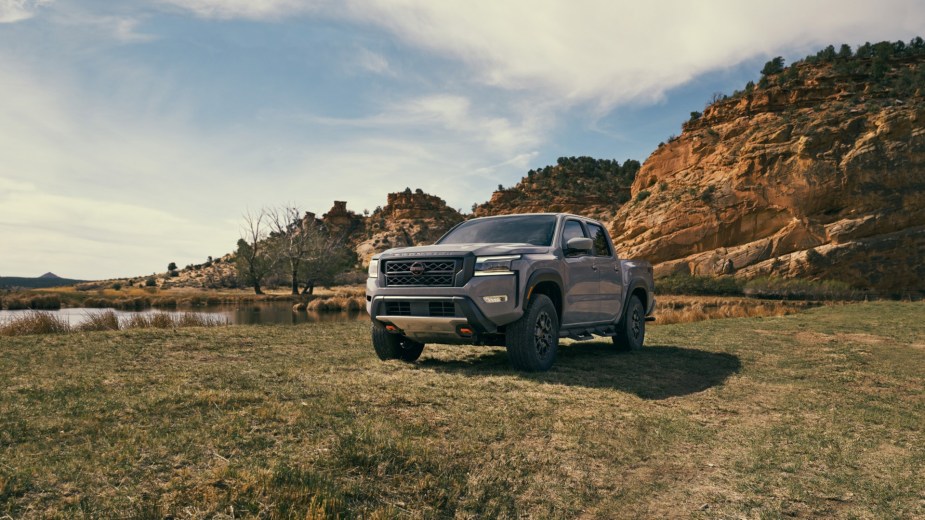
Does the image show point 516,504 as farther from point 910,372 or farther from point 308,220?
point 308,220

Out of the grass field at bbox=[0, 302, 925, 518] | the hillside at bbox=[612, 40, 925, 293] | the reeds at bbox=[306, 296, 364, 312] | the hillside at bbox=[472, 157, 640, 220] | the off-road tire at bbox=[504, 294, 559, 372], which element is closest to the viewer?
the grass field at bbox=[0, 302, 925, 518]

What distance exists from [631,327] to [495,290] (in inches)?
165

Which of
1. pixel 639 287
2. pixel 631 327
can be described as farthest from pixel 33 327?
pixel 639 287

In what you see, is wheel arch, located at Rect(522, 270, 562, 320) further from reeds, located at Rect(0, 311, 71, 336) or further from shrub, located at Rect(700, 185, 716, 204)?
shrub, located at Rect(700, 185, 716, 204)

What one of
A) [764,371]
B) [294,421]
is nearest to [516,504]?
[294,421]

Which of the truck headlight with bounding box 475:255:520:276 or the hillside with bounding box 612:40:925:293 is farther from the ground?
the hillside with bounding box 612:40:925:293

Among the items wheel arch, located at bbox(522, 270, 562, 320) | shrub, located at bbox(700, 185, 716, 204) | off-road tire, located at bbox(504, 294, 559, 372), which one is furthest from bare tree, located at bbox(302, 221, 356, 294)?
off-road tire, located at bbox(504, 294, 559, 372)

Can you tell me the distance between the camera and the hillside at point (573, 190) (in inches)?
3120

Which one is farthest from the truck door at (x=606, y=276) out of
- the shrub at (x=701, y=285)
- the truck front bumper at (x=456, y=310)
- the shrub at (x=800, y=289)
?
the shrub at (x=701, y=285)

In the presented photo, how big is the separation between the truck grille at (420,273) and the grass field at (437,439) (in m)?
1.09

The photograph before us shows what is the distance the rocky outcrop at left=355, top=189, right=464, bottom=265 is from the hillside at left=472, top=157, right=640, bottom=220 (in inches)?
486

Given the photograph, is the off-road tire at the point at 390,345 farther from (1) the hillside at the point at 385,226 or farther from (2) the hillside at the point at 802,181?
(1) the hillside at the point at 385,226

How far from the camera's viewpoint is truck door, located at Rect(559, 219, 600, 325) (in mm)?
7723

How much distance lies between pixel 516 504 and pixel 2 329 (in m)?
12.6
